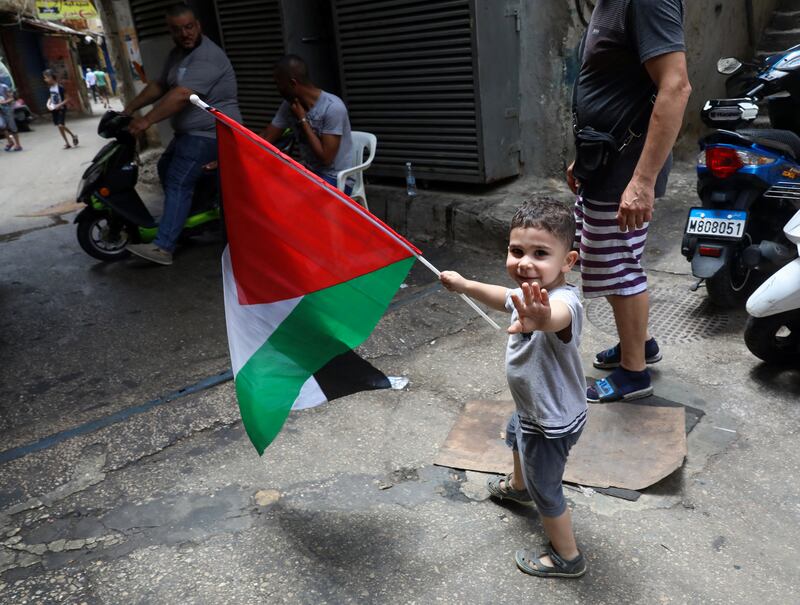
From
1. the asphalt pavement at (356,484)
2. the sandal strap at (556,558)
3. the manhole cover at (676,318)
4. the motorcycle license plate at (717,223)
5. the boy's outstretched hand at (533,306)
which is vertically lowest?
the manhole cover at (676,318)

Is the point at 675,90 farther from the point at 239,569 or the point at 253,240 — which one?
the point at 239,569

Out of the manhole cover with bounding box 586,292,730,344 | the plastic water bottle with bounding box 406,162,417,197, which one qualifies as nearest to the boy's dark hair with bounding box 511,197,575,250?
the manhole cover with bounding box 586,292,730,344

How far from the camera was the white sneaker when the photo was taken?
5.23 metres

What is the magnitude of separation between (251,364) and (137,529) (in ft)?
2.35

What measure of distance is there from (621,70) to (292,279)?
1494 millimetres

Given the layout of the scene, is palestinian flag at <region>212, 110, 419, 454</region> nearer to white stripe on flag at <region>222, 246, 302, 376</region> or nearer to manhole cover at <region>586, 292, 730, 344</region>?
white stripe on flag at <region>222, 246, 302, 376</region>

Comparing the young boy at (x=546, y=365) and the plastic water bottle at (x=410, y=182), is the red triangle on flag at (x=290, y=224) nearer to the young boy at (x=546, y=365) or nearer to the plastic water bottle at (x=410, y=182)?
the young boy at (x=546, y=365)

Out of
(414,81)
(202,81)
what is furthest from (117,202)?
(414,81)

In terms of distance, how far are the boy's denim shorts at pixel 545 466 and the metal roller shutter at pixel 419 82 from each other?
343 centimetres

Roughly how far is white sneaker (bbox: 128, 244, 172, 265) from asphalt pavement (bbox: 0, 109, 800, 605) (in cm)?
101

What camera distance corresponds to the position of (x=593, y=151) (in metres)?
2.55

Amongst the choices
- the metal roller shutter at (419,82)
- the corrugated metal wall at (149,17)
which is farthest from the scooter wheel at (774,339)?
the corrugated metal wall at (149,17)

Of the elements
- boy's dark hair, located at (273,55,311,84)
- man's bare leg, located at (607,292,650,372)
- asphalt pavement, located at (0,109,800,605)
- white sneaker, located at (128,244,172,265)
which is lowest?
asphalt pavement, located at (0,109,800,605)

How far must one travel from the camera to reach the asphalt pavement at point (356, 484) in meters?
2.03
